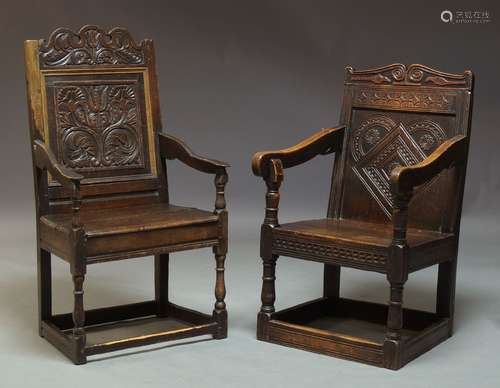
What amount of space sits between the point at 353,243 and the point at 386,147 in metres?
0.84

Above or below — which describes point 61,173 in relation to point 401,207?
above

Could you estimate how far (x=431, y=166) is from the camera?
5133 mm

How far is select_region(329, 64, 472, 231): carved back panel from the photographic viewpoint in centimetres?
557

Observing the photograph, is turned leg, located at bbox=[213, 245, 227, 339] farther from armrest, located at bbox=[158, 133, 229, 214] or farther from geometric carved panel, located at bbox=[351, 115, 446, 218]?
geometric carved panel, located at bbox=[351, 115, 446, 218]

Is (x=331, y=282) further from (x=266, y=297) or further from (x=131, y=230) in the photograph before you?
(x=131, y=230)

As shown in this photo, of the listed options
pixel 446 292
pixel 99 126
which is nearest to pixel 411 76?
pixel 446 292

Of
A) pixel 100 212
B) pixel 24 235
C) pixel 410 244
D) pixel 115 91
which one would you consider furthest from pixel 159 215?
pixel 24 235

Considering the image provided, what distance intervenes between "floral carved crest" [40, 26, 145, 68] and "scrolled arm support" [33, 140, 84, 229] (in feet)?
1.54

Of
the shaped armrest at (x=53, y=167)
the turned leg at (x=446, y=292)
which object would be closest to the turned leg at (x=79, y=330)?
the shaped armrest at (x=53, y=167)

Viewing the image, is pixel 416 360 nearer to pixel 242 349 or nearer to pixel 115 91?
pixel 242 349

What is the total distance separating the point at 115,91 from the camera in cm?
576

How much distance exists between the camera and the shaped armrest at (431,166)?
4.93 meters

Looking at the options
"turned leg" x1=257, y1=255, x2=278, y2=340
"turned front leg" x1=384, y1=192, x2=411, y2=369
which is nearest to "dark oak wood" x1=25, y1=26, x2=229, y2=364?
"turned leg" x1=257, y1=255, x2=278, y2=340

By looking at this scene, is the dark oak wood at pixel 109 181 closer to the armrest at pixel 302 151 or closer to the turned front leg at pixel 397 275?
the armrest at pixel 302 151
